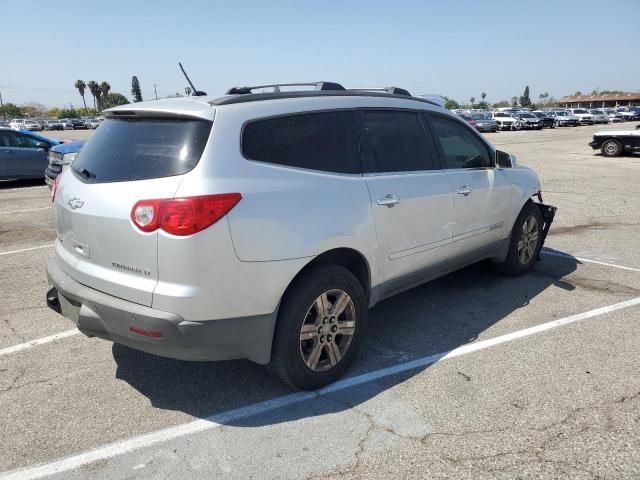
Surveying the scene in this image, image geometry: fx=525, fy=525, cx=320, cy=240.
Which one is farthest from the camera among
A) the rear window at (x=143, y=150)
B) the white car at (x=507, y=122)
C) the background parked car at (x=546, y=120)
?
the background parked car at (x=546, y=120)

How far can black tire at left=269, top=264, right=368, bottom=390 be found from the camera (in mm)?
3092

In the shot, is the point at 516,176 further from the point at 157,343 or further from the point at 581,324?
the point at 157,343

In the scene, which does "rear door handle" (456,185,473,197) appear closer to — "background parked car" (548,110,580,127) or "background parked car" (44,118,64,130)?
"background parked car" (548,110,580,127)

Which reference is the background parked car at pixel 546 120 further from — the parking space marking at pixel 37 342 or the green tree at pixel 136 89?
the parking space marking at pixel 37 342

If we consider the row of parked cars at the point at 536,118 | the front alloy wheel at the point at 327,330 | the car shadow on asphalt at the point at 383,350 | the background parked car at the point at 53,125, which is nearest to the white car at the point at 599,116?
the row of parked cars at the point at 536,118

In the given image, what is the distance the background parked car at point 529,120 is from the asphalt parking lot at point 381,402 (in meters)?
40.8

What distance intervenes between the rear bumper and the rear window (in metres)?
0.72

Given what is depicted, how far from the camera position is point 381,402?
3.22 m

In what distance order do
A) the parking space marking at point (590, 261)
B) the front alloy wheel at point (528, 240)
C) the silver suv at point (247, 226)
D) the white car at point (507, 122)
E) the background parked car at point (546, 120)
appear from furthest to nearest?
the background parked car at point (546, 120) → the white car at point (507, 122) → the parking space marking at point (590, 261) → the front alloy wheel at point (528, 240) → the silver suv at point (247, 226)

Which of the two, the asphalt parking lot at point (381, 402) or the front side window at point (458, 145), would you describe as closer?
the asphalt parking lot at point (381, 402)

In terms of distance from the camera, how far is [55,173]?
10781mm

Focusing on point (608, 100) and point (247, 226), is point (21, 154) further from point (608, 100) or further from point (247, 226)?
point (608, 100)

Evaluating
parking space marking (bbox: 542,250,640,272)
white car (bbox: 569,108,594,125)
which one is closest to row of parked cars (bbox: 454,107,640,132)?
white car (bbox: 569,108,594,125)

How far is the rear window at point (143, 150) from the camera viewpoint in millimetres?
2875
